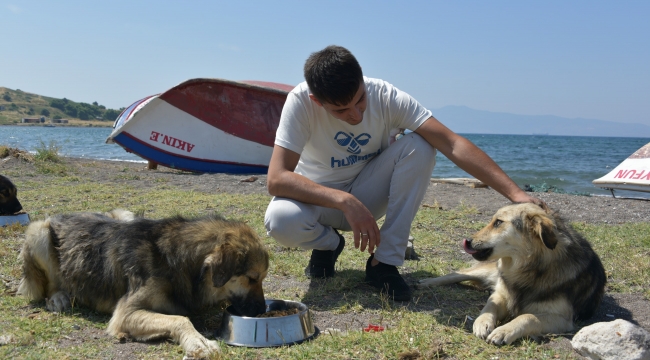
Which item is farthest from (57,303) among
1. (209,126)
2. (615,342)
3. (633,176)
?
(633,176)

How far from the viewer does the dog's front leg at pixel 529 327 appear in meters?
3.45

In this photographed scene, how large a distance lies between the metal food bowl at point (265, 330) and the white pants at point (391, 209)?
100 centimetres

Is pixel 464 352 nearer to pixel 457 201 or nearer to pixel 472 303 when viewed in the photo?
pixel 472 303

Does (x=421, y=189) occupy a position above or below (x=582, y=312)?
above

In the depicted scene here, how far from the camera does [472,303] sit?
447 cm

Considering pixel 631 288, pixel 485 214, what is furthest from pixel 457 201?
pixel 631 288

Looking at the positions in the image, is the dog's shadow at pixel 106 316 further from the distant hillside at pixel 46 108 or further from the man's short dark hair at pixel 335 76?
the distant hillside at pixel 46 108

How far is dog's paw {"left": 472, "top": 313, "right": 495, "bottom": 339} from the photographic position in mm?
3555

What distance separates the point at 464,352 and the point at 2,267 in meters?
4.23

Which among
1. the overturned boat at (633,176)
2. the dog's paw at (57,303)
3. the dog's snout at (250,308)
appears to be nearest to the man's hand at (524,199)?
the dog's snout at (250,308)

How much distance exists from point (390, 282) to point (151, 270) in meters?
1.88

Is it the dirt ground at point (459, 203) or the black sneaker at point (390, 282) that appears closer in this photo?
the dirt ground at point (459, 203)

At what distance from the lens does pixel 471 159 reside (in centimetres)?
423

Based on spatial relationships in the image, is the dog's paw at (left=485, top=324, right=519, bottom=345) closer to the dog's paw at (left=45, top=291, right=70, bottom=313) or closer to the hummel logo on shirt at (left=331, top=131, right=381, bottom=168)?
the hummel logo on shirt at (left=331, top=131, right=381, bottom=168)
